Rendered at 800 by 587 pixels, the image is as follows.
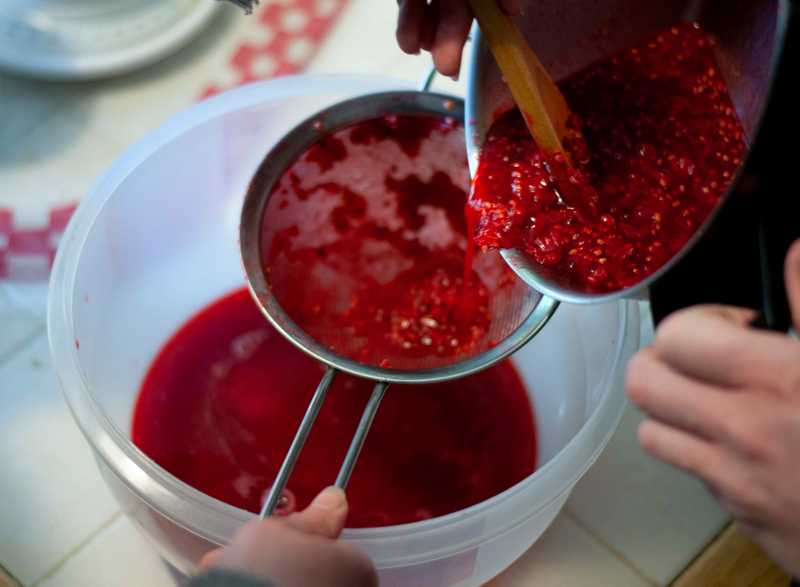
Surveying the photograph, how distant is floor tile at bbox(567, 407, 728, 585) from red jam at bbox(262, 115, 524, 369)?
0.18m

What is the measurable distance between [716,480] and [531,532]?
0.35m

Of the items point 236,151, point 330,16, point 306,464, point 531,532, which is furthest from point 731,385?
point 330,16

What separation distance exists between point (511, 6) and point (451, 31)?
0.19 feet

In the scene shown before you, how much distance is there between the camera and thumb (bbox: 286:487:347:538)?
1.90 ft

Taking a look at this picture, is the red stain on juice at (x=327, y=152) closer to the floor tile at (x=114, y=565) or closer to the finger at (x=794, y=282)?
the floor tile at (x=114, y=565)

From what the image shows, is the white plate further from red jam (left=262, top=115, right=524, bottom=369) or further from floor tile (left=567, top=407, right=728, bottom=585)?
floor tile (left=567, top=407, right=728, bottom=585)

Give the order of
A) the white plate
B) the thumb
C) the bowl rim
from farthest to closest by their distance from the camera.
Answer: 1. the white plate
2. the bowl rim
3. the thumb

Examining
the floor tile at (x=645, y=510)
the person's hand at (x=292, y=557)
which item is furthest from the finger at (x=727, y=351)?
the floor tile at (x=645, y=510)

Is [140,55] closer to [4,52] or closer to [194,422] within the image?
[4,52]

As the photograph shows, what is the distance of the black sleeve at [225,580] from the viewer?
1.65ft

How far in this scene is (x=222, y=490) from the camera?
87 cm

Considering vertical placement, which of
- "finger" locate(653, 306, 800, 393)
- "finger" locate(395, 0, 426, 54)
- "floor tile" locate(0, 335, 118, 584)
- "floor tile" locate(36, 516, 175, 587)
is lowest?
"floor tile" locate(36, 516, 175, 587)

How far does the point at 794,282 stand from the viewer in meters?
0.49

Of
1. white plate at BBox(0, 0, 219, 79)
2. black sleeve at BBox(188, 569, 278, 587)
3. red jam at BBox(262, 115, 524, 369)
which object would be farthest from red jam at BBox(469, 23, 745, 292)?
white plate at BBox(0, 0, 219, 79)
